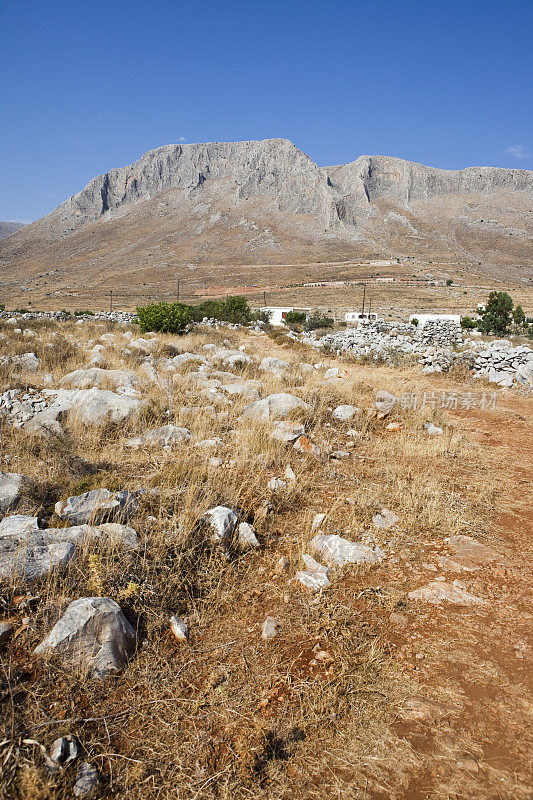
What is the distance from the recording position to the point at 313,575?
11.2 feet

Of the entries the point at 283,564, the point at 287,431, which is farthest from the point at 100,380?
the point at 283,564

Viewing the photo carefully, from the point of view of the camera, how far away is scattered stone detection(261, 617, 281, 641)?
283 centimetres

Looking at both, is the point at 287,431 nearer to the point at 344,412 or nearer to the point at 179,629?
the point at 344,412

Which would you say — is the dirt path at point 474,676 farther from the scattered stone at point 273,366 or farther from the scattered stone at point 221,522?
the scattered stone at point 273,366

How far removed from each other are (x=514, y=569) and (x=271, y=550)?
2.14 m

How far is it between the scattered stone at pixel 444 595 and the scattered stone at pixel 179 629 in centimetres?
176

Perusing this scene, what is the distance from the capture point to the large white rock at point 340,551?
12.0 feet

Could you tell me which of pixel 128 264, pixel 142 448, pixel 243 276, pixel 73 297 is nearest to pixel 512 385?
pixel 142 448

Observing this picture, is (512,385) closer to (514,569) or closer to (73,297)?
(514,569)

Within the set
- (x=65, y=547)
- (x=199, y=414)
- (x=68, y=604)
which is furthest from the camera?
(x=199, y=414)

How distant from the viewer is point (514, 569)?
367 cm

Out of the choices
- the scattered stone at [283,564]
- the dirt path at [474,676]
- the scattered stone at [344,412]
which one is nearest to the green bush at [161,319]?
the scattered stone at [344,412]

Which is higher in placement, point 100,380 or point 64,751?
point 100,380

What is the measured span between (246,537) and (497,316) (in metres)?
24.2
